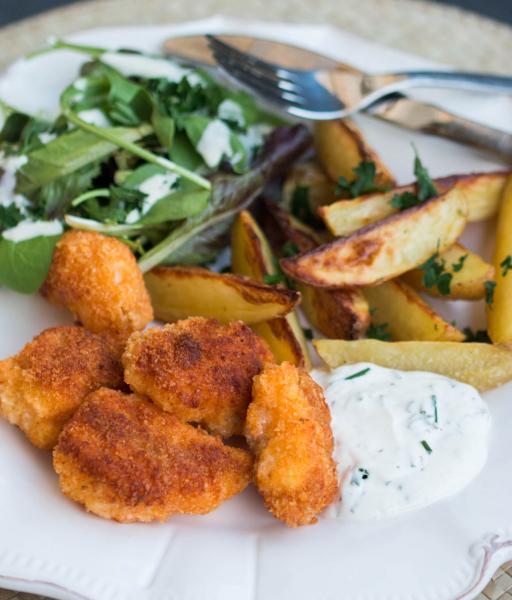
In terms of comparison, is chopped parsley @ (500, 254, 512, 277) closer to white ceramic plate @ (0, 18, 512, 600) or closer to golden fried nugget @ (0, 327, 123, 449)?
white ceramic plate @ (0, 18, 512, 600)

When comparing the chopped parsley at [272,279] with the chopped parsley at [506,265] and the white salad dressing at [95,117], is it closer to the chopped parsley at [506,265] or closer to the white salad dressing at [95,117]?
the chopped parsley at [506,265]

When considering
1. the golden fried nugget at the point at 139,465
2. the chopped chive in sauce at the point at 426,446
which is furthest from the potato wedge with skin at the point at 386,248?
the golden fried nugget at the point at 139,465

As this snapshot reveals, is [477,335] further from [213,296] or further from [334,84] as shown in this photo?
[334,84]

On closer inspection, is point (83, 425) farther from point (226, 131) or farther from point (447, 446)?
point (226, 131)

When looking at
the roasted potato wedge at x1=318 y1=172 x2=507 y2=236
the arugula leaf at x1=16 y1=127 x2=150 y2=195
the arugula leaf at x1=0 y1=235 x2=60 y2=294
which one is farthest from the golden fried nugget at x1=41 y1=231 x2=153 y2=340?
the roasted potato wedge at x1=318 y1=172 x2=507 y2=236

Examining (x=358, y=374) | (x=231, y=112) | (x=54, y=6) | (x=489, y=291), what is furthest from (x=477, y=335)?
(x=54, y=6)
